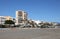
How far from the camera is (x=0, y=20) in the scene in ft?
482

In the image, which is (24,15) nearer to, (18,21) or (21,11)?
(21,11)

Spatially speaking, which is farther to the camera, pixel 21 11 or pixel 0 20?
pixel 21 11

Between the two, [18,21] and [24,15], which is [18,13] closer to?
[24,15]

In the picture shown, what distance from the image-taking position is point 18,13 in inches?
7141

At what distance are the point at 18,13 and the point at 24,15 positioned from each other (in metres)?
7.86

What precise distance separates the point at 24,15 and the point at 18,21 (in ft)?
107

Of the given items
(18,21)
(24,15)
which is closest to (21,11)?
(24,15)

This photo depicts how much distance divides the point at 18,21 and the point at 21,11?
1368 inches

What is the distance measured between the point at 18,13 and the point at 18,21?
1108 inches

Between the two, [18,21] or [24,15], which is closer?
[18,21]

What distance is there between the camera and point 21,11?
188 meters

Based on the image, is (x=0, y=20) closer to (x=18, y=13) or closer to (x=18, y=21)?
(x=18, y=21)

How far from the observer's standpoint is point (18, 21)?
154 meters

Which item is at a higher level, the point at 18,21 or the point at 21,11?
the point at 21,11
